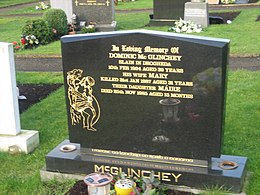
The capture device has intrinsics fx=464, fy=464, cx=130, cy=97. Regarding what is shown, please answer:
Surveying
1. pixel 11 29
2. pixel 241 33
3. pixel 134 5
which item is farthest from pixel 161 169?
pixel 134 5

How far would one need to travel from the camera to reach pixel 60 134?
6.51 metres

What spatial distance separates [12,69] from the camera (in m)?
5.75

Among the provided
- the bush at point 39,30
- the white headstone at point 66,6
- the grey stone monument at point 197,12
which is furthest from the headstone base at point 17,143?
the white headstone at point 66,6

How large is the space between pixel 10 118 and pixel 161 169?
2272 mm

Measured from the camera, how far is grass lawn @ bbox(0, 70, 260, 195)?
5012 mm

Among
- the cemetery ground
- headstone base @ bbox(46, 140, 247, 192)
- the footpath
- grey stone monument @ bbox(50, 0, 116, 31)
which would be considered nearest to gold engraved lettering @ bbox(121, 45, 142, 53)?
headstone base @ bbox(46, 140, 247, 192)

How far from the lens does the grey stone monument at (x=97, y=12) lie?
15617mm

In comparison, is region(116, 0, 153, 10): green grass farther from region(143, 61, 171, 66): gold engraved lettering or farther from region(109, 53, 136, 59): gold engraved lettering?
region(143, 61, 171, 66): gold engraved lettering

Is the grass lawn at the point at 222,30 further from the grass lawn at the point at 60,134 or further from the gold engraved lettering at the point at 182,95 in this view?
the gold engraved lettering at the point at 182,95

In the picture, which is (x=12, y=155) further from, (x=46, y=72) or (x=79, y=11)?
(x=79, y=11)

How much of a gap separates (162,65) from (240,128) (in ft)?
7.62

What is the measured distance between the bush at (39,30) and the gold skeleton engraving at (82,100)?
9.37m

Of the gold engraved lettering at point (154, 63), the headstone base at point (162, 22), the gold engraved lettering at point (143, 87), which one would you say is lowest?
the headstone base at point (162, 22)

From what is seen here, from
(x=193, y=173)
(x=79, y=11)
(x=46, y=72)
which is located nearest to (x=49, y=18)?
(x=79, y=11)
